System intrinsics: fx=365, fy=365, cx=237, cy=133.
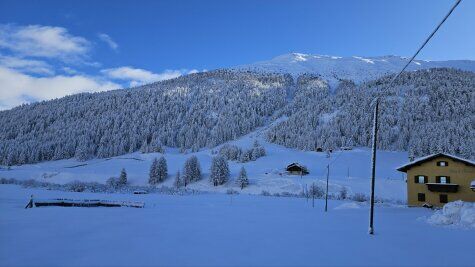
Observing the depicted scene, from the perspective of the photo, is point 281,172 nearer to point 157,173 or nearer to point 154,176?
point 157,173

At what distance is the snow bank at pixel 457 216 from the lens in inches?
864

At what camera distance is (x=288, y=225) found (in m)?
21.1

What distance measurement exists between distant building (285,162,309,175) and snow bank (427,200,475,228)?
66417mm

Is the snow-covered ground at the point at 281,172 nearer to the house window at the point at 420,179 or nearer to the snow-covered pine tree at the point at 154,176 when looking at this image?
the snow-covered pine tree at the point at 154,176

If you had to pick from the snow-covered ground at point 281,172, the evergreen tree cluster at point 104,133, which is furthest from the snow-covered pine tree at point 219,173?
the evergreen tree cluster at point 104,133

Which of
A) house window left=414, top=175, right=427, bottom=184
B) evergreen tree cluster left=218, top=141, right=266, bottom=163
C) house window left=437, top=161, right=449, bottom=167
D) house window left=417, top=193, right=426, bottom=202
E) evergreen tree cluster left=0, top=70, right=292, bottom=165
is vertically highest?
evergreen tree cluster left=0, top=70, right=292, bottom=165

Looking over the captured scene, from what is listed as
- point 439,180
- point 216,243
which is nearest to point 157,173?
point 439,180

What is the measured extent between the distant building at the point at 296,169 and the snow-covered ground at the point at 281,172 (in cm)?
209

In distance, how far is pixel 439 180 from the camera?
41656 mm

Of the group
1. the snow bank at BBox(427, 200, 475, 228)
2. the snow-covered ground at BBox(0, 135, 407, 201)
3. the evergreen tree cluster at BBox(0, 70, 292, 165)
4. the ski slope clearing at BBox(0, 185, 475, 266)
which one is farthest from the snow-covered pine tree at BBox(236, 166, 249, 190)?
the evergreen tree cluster at BBox(0, 70, 292, 165)

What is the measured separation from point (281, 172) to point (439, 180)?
52.2m

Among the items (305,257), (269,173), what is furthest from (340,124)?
(305,257)

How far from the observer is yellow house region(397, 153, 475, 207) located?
40062 mm

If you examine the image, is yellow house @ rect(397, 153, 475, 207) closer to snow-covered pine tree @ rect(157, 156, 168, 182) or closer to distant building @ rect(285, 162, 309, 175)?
distant building @ rect(285, 162, 309, 175)
